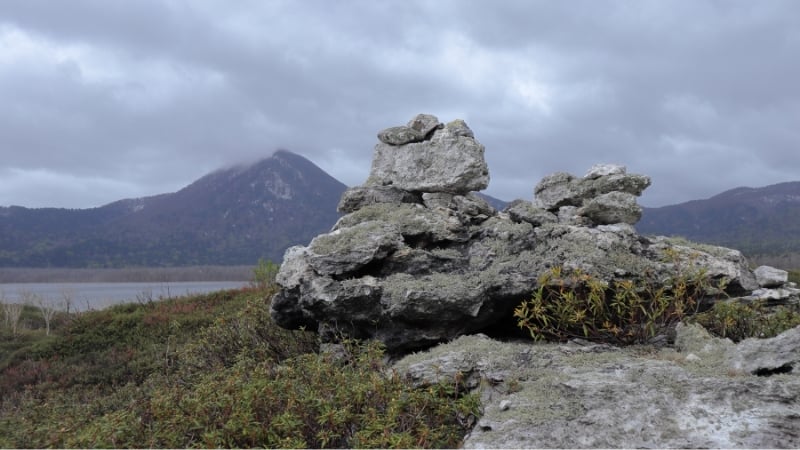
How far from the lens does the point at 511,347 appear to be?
7.96m

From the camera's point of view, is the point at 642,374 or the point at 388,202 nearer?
the point at 642,374

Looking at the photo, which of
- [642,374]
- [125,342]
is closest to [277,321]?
[642,374]

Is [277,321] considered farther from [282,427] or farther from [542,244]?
[542,244]

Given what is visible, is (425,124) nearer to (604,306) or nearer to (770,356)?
(604,306)

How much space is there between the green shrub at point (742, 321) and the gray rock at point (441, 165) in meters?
5.20

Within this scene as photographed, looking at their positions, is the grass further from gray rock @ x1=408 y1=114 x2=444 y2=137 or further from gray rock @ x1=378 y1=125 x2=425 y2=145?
gray rock @ x1=408 y1=114 x2=444 y2=137

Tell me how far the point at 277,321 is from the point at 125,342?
11.4 metres

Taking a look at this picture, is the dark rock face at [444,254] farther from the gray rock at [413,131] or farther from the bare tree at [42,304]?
the bare tree at [42,304]

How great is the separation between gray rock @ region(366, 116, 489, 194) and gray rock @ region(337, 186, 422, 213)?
0.18 meters

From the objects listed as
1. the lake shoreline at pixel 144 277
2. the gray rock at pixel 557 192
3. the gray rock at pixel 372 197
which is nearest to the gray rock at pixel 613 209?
the gray rock at pixel 557 192

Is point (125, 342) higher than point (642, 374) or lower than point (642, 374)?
lower

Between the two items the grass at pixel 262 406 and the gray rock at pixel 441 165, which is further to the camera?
the gray rock at pixel 441 165

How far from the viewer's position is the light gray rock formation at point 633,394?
5293 millimetres

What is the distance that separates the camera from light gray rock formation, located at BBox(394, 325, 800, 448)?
5293mm
